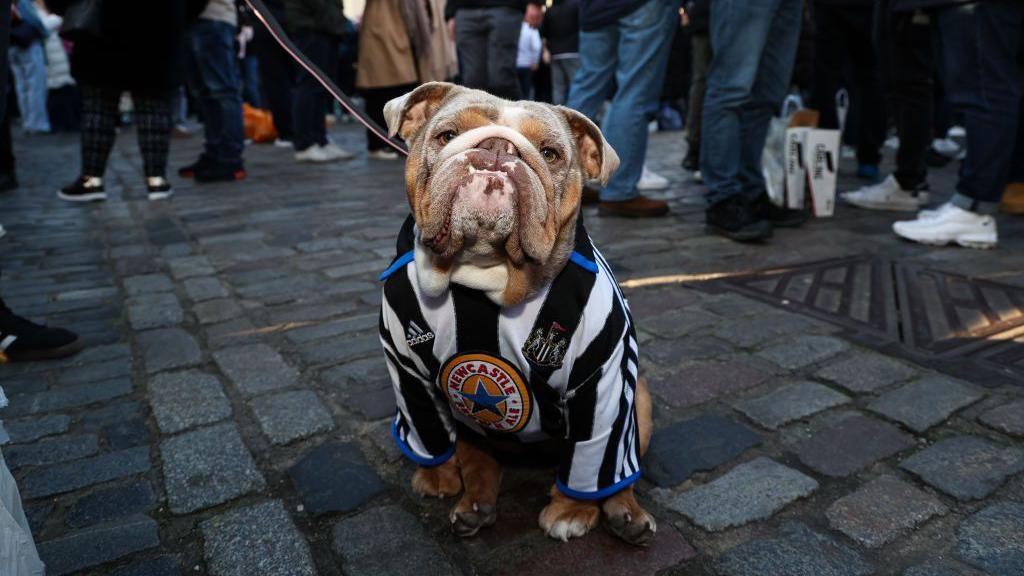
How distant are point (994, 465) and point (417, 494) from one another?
1794mm

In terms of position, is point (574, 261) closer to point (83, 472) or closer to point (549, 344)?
point (549, 344)

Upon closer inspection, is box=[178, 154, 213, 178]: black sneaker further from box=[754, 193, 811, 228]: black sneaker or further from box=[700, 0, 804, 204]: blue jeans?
box=[754, 193, 811, 228]: black sneaker

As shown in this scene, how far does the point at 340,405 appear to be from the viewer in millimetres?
2639

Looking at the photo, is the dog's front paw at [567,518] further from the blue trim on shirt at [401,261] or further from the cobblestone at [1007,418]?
the cobblestone at [1007,418]

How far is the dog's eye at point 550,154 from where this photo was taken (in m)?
1.86

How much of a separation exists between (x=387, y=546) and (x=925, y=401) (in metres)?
2.01

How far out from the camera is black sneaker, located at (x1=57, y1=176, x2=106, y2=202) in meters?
6.37

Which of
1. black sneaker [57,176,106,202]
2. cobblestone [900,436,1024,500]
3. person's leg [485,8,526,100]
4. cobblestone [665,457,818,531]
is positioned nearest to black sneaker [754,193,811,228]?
person's leg [485,8,526,100]

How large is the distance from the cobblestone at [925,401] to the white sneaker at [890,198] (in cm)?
361

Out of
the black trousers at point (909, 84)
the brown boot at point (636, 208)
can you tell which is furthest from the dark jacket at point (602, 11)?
the black trousers at point (909, 84)

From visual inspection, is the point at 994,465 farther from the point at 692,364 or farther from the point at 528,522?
the point at 528,522

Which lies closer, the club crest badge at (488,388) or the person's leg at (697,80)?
the club crest badge at (488,388)

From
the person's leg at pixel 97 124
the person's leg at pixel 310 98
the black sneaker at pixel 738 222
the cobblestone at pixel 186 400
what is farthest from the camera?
the person's leg at pixel 310 98

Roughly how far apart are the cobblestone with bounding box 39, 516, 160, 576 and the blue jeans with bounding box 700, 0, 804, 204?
167 inches
